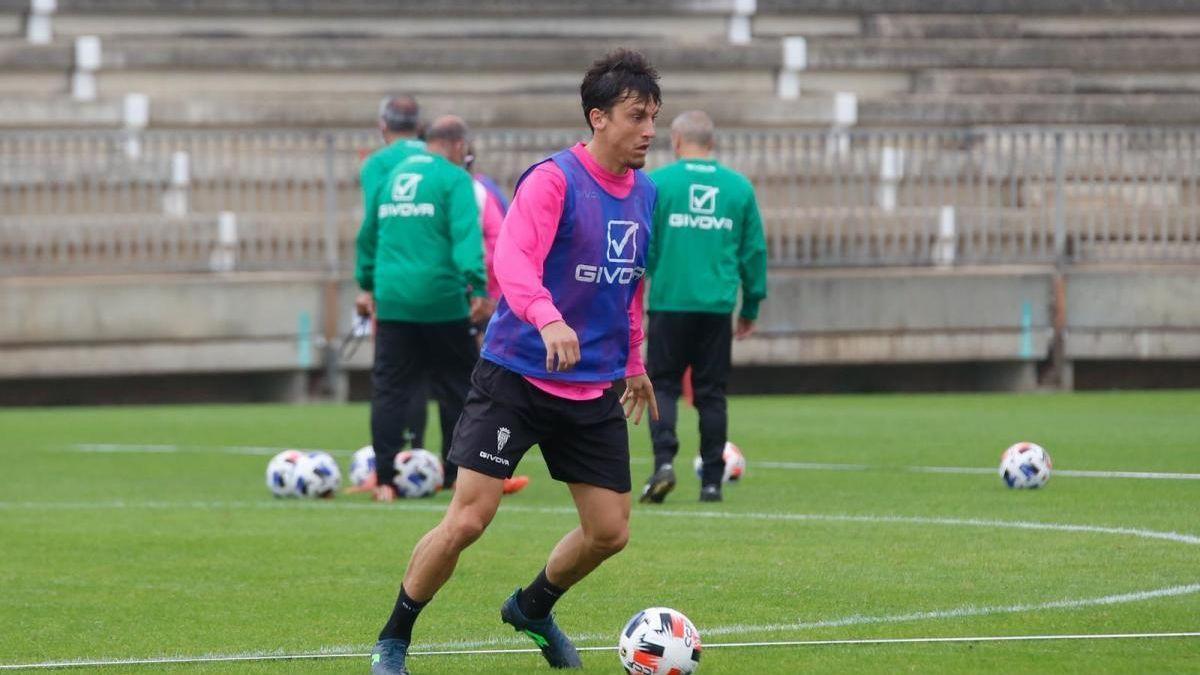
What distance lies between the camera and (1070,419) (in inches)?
685

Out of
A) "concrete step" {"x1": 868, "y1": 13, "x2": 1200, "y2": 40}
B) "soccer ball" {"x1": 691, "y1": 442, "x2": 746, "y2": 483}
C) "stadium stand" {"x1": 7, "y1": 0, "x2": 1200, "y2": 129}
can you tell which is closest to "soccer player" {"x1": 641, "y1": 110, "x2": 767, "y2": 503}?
"soccer ball" {"x1": 691, "y1": 442, "x2": 746, "y2": 483}

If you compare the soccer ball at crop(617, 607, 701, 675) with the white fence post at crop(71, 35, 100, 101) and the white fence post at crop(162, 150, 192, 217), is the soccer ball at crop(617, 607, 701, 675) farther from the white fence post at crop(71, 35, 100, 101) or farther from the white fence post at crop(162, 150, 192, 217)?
the white fence post at crop(71, 35, 100, 101)

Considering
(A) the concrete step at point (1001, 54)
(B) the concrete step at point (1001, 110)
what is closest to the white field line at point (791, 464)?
(B) the concrete step at point (1001, 110)

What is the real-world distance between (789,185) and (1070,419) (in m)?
4.88

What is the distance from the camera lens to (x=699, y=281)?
1192cm

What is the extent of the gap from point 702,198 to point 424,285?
1.69 meters

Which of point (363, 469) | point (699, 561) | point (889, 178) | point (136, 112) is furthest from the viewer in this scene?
point (136, 112)

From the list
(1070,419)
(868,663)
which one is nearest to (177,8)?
(1070,419)

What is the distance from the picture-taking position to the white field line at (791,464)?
12.9 m

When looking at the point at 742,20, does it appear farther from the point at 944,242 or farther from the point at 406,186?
the point at 406,186

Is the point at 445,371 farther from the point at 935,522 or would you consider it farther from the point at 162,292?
the point at 162,292

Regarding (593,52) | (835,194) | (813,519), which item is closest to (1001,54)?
(593,52)

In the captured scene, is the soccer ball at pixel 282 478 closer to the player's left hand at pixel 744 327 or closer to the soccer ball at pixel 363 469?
the soccer ball at pixel 363 469

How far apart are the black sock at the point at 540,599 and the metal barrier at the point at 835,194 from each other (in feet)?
46.3
